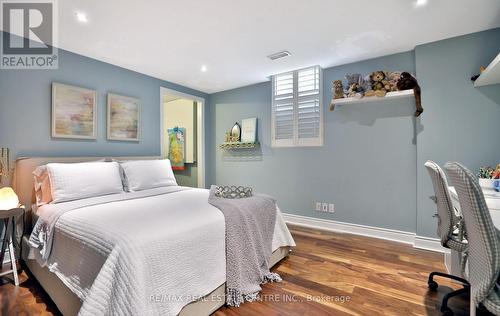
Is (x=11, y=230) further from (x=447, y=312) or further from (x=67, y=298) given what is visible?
(x=447, y=312)

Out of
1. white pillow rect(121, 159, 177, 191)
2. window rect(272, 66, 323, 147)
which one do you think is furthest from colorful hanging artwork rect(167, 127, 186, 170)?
window rect(272, 66, 323, 147)

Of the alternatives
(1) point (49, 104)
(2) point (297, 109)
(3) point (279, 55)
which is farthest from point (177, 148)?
(3) point (279, 55)

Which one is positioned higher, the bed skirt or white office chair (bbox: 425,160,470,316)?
white office chair (bbox: 425,160,470,316)

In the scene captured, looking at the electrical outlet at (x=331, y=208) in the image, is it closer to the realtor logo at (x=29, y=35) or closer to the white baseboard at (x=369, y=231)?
the white baseboard at (x=369, y=231)

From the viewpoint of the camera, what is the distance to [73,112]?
2.84 m


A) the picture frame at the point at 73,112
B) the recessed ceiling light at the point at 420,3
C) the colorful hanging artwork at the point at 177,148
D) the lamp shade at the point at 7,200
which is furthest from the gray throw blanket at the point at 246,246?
the colorful hanging artwork at the point at 177,148

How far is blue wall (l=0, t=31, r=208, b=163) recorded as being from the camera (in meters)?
2.42

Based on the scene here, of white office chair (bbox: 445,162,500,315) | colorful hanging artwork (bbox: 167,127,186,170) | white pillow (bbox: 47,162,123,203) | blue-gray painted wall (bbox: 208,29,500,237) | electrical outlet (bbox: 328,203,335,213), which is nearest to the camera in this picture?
white office chair (bbox: 445,162,500,315)

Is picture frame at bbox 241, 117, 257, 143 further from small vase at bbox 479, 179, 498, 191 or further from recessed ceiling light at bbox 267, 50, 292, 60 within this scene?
small vase at bbox 479, 179, 498, 191

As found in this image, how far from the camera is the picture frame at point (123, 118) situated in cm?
320

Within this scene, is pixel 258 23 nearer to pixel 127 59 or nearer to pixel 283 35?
pixel 283 35

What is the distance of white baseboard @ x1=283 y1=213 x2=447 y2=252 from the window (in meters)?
1.15

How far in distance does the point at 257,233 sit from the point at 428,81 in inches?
103

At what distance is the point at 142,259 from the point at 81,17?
2.22m
